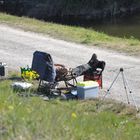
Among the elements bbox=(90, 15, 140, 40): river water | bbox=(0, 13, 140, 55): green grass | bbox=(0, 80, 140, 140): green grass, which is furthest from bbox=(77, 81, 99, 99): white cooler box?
bbox=(90, 15, 140, 40): river water

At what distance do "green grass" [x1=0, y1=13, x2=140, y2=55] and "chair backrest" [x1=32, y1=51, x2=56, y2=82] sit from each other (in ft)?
19.0

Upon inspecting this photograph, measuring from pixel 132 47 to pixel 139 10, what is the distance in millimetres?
19016

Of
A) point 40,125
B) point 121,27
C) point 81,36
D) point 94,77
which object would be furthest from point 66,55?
point 121,27

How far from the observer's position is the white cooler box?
1064 centimetres

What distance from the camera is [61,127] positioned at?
551cm

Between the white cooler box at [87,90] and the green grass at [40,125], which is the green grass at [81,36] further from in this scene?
the green grass at [40,125]

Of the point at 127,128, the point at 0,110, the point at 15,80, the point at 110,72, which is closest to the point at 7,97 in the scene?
the point at 0,110

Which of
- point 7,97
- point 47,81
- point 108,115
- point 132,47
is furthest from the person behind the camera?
point 132,47

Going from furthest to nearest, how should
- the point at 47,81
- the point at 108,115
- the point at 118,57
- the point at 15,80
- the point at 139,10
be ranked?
1. the point at 139,10
2. the point at 118,57
3. the point at 15,80
4. the point at 47,81
5. the point at 108,115

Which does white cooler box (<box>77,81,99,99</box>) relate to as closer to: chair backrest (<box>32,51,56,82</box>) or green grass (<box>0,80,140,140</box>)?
chair backrest (<box>32,51,56,82</box>)

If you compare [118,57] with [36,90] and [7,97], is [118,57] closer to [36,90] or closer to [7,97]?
[36,90]

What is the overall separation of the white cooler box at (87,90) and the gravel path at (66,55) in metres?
0.55

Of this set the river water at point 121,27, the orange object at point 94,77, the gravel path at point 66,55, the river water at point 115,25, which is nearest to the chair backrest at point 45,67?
the orange object at point 94,77

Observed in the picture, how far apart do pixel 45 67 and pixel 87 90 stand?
0.97 m
